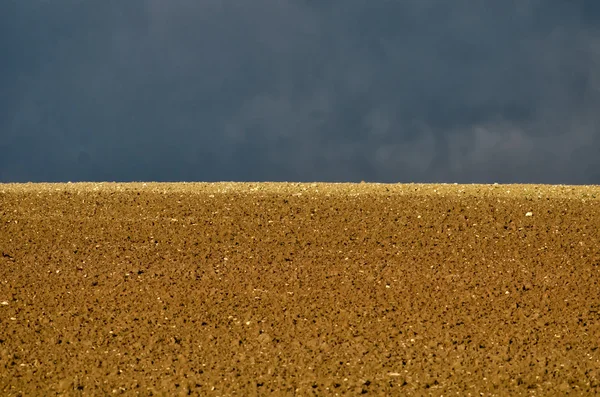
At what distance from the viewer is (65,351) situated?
28.0 feet

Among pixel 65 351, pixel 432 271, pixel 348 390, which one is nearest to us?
pixel 348 390

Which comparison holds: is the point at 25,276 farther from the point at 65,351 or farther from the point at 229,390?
the point at 229,390

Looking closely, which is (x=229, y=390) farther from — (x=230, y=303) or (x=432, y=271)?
(x=432, y=271)

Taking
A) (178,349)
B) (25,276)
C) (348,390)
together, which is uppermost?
(25,276)

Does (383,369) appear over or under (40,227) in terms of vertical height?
under

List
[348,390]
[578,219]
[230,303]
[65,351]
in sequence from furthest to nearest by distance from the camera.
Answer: [578,219]
[230,303]
[65,351]
[348,390]

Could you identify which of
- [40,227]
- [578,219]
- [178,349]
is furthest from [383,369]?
[40,227]

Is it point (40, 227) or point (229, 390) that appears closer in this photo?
point (229, 390)

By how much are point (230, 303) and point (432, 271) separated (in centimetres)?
296

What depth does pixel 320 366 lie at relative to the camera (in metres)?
7.97

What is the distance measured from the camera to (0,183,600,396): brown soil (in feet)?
26.0

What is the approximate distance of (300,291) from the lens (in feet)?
32.4

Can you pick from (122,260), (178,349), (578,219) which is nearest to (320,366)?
(178,349)

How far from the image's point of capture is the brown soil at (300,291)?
26.0 feet
